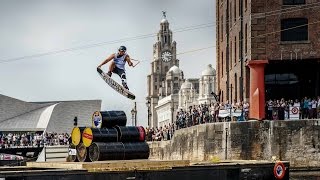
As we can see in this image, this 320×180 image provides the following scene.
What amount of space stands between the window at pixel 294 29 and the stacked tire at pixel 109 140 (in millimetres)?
26787

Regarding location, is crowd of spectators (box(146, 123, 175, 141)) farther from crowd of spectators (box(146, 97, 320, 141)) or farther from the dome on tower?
the dome on tower

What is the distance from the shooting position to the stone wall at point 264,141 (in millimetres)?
47156

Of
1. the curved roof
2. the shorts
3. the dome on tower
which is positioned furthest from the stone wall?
the dome on tower

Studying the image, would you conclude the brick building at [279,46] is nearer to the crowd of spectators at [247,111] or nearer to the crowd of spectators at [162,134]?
the crowd of spectators at [247,111]

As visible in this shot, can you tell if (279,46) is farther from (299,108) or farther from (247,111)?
(299,108)

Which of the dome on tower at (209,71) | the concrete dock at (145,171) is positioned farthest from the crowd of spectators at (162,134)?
the dome on tower at (209,71)

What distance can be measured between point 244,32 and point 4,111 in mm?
84875

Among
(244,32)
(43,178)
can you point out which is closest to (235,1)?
(244,32)


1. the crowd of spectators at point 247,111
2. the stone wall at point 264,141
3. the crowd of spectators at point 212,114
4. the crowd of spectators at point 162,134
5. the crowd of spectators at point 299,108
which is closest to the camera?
the stone wall at point 264,141

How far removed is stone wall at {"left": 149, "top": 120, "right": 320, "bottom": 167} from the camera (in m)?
47.2

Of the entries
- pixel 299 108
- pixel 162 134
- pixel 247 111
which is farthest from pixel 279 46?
pixel 162 134

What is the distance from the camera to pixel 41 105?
137000 mm

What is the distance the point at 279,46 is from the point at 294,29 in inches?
60.8

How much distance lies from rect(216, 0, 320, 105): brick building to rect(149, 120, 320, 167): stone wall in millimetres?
4031
